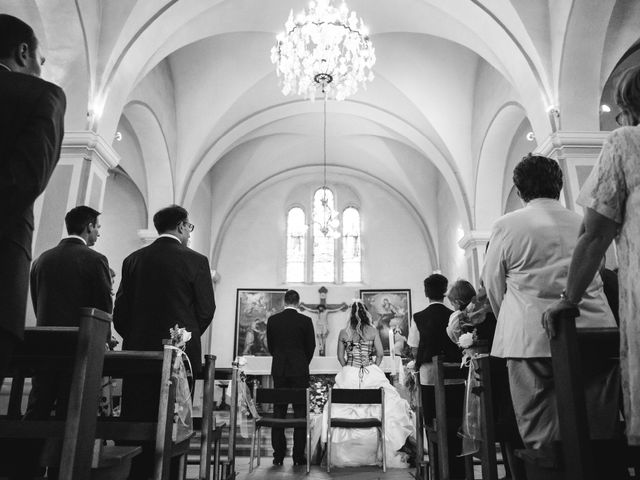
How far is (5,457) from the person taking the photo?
2.43 metres

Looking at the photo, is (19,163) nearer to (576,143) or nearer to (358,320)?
(358,320)

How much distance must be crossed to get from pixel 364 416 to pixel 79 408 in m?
4.41

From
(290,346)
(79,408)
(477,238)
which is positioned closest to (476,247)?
(477,238)

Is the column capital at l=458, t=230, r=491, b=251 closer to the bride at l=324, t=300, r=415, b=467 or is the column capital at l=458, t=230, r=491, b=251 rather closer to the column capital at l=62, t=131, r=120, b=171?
the bride at l=324, t=300, r=415, b=467

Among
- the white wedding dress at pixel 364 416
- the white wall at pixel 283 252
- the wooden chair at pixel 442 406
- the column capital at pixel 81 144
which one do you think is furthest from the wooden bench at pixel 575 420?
the white wall at pixel 283 252

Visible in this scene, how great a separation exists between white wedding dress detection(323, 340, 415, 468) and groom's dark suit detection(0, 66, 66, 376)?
466 centimetres

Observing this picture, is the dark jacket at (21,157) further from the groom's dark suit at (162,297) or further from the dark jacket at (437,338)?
the dark jacket at (437,338)

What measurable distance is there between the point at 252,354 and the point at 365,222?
15.0 feet

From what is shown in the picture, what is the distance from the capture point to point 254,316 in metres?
13.9

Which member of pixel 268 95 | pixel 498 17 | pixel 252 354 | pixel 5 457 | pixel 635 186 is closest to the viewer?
pixel 635 186

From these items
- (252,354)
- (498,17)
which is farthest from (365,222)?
(498,17)

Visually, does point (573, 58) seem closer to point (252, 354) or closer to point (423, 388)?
point (423, 388)

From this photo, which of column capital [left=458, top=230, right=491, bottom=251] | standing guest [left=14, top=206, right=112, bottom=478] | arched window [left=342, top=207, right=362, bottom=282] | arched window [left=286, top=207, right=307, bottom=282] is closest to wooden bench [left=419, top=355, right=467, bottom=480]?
standing guest [left=14, top=206, right=112, bottom=478]

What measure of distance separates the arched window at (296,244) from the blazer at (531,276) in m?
12.0
